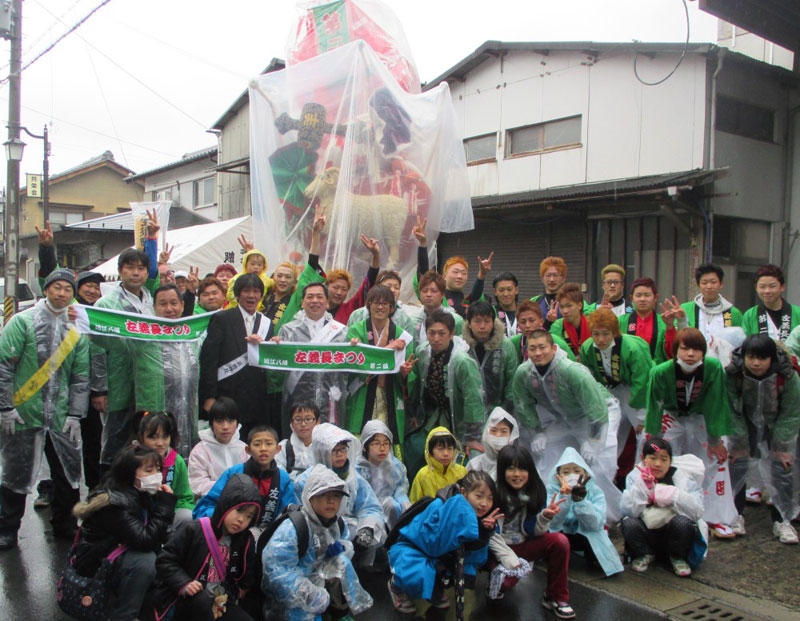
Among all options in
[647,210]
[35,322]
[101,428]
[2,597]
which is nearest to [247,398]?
[101,428]

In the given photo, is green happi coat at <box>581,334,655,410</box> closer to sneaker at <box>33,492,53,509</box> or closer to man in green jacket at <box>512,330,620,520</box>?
man in green jacket at <box>512,330,620,520</box>

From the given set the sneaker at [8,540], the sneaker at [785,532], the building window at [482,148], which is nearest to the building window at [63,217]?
the building window at [482,148]

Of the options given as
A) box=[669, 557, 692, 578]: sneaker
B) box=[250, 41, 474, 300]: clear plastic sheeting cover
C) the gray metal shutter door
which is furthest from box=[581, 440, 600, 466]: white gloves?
the gray metal shutter door

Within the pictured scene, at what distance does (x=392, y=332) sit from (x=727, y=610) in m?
2.97

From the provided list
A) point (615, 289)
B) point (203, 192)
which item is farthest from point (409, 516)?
point (203, 192)

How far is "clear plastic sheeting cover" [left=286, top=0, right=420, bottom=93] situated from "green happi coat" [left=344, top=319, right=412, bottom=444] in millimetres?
3285

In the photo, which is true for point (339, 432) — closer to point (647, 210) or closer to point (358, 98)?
point (358, 98)

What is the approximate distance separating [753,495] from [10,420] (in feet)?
20.6

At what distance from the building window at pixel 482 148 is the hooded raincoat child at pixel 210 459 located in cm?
1230

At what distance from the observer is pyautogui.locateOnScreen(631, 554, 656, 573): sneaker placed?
14.9 ft

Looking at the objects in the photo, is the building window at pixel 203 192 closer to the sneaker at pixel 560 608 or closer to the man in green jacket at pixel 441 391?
the man in green jacket at pixel 441 391

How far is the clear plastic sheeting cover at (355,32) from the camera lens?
288 inches

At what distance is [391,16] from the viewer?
7.63 m

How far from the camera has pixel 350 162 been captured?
21.7 feet
